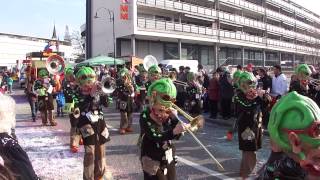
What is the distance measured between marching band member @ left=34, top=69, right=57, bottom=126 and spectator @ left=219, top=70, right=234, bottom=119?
5.47m

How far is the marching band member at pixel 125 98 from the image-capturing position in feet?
38.7

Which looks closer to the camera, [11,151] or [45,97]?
[11,151]

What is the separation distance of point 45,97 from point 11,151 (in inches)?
445

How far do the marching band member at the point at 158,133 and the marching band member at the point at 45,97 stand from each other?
9.61 m

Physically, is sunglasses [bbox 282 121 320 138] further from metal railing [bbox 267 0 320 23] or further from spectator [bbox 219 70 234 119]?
metal railing [bbox 267 0 320 23]

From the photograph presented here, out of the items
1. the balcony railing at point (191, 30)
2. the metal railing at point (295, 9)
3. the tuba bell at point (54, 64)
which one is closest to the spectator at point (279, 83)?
the tuba bell at point (54, 64)

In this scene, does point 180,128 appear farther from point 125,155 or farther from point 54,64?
point 54,64

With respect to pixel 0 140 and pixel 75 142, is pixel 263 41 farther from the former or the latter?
pixel 0 140

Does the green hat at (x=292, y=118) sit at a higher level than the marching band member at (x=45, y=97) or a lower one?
higher

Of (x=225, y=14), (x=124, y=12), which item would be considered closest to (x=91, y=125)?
(x=124, y=12)

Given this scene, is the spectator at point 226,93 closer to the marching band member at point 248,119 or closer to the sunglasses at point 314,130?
the marching band member at point 248,119

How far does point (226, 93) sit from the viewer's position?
14.0 meters

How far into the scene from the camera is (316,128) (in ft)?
6.70

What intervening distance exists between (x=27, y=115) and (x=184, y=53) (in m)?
25.9
